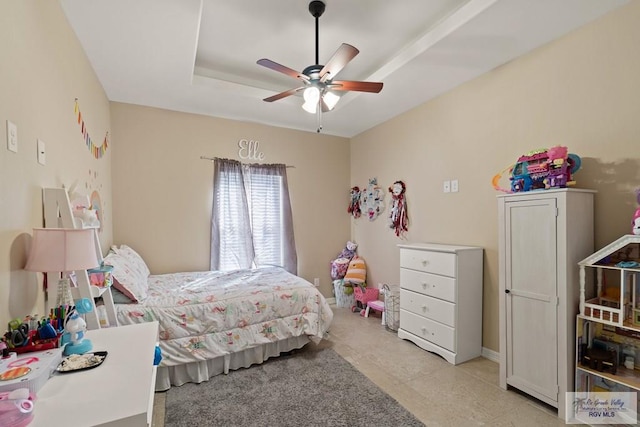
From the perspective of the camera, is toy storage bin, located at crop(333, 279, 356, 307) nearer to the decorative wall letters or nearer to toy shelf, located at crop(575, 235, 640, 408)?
the decorative wall letters

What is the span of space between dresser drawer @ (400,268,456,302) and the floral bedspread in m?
0.92

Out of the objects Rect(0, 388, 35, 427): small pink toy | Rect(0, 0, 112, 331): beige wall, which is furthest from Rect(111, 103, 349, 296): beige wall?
Rect(0, 388, 35, 427): small pink toy

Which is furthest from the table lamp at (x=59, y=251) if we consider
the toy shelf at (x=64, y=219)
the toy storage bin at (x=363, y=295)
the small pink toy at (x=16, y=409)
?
the toy storage bin at (x=363, y=295)

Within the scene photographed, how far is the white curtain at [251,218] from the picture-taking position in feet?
12.4

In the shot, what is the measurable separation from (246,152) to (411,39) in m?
2.38

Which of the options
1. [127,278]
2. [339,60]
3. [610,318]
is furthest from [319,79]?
[610,318]

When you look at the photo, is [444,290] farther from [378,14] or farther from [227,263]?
[227,263]

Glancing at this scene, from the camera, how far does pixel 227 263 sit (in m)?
3.83

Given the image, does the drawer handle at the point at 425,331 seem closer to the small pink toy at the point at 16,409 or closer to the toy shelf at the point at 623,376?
the toy shelf at the point at 623,376

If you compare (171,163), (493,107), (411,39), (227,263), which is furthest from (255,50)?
(227,263)

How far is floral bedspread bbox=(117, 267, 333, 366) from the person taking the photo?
2.28 meters

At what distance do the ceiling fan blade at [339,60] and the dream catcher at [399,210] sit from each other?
1.91 meters

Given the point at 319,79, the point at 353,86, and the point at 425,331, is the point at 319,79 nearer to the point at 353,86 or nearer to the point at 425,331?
the point at 353,86

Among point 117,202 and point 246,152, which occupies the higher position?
point 246,152
